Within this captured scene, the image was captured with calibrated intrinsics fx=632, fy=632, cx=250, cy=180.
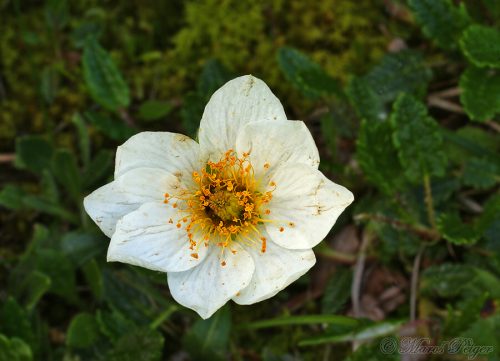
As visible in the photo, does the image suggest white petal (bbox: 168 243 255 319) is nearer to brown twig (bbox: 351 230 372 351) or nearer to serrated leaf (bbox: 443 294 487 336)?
brown twig (bbox: 351 230 372 351)

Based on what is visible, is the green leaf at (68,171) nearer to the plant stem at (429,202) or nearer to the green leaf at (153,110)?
the green leaf at (153,110)

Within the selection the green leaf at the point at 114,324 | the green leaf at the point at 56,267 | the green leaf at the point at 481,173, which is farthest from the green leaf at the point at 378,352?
the green leaf at the point at 56,267

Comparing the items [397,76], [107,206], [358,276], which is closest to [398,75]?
[397,76]

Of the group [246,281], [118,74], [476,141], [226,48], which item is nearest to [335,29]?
[226,48]

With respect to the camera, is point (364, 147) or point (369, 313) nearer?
point (364, 147)

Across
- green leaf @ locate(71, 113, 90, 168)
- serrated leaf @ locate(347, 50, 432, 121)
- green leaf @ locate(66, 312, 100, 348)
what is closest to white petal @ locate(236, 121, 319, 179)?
serrated leaf @ locate(347, 50, 432, 121)

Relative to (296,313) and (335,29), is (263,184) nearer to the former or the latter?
(296,313)

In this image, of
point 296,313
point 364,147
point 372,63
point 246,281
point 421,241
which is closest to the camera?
point 246,281

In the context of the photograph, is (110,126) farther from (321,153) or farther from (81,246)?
(321,153)
